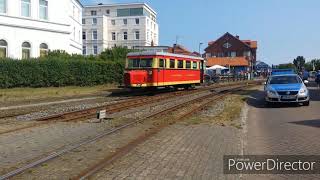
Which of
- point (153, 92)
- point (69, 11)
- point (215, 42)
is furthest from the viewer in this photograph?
point (215, 42)

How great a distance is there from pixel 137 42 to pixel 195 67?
7880 cm

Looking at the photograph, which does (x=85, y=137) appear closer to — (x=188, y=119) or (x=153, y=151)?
(x=153, y=151)

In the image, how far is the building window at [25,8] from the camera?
49188 millimetres

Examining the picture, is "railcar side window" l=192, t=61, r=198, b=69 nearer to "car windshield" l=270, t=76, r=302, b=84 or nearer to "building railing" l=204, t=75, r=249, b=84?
"car windshield" l=270, t=76, r=302, b=84

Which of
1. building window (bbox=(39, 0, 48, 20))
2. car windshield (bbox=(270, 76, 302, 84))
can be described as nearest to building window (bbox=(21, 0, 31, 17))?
building window (bbox=(39, 0, 48, 20))

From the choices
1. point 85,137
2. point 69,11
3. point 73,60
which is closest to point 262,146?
point 85,137

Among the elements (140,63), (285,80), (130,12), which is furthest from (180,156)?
(130,12)

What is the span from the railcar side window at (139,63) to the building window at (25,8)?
22329 millimetres

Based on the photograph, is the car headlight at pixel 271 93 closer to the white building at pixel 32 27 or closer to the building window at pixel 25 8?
the white building at pixel 32 27

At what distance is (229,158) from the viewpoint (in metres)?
8.98

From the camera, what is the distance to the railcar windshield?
1190 inches

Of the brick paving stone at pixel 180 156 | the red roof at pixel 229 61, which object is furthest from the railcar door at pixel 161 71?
the red roof at pixel 229 61

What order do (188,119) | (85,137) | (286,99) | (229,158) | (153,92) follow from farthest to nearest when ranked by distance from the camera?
(153,92) → (286,99) → (188,119) → (85,137) → (229,158)

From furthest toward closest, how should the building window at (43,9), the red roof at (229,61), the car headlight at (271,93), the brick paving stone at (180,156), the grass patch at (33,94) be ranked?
1. the red roof at (229,61)
2. the building window at (43,9)
3. the grass patch at (33,94)
4. the car headlight at (271,93)
5. the brick paving stone at (180,156)
